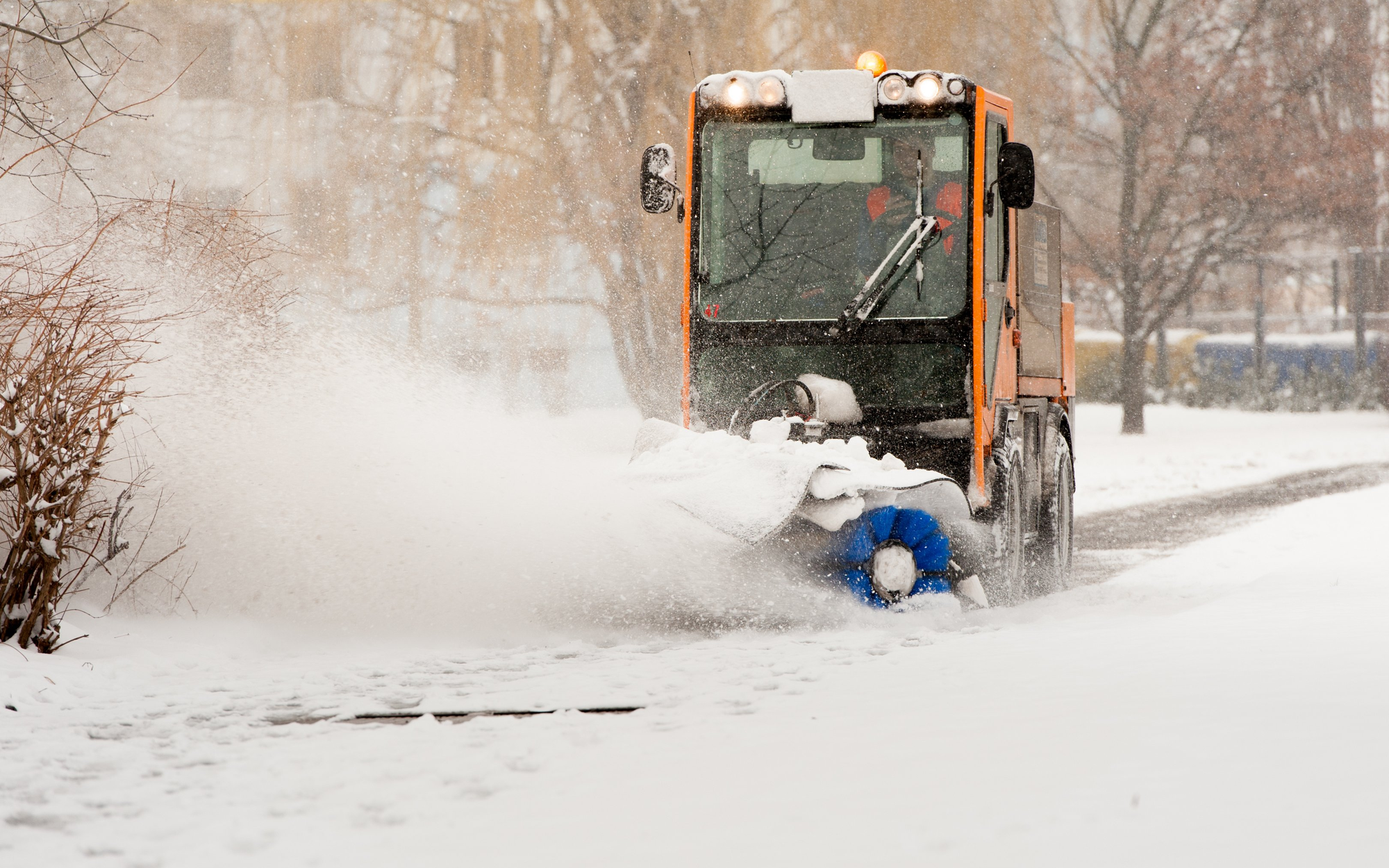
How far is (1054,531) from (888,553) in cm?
277

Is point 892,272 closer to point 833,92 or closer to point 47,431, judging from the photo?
point 833,92

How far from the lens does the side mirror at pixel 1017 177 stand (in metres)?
7.12

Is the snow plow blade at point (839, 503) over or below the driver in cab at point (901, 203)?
below

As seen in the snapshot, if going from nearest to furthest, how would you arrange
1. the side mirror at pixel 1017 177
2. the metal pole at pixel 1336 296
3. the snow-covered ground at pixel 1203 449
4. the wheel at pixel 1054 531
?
the side mirror at pixel 1017 177 → the wheel at pixel 1054 531 → the snow-covered ground at pixel 1203 449 → the metal pole at pixel 1336 296

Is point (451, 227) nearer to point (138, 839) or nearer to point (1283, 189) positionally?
point (138, 839)

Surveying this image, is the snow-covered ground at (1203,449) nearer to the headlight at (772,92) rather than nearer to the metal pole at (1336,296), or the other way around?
the metal pole at (1336,296)

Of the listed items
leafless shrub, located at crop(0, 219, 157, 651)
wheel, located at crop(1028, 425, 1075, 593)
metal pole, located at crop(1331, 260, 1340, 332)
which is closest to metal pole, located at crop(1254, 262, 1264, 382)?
metal pole, located at crop(1331, 260, 1340, 332)

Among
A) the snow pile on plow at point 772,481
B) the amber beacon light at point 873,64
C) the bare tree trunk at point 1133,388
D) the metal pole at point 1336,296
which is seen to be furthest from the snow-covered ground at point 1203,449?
the snow pile on plow at point 772,481

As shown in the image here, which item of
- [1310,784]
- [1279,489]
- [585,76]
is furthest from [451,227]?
[1310,784]

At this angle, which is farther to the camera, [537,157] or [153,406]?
[537,157]

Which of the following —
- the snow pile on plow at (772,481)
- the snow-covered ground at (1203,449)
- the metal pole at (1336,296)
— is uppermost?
the metal pole at (1336,296)

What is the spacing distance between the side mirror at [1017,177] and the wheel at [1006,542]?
1303 mm

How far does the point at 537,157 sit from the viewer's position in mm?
15969

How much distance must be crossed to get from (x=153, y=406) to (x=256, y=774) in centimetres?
411
